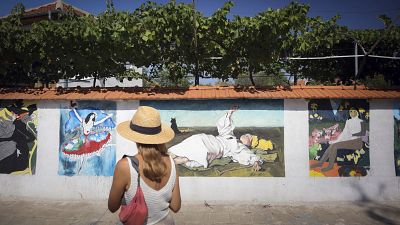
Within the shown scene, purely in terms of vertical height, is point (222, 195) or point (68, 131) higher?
point (68, 131)

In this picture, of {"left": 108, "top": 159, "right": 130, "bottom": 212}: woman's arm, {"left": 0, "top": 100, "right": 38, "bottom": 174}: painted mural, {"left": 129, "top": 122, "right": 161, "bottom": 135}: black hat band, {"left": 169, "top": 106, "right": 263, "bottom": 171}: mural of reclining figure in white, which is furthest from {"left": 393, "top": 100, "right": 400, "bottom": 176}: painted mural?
{"left": 0, "top": 100, "right": 38, "bottom": 174}: painted mural

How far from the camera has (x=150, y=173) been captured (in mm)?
2352

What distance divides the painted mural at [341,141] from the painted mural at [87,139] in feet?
14.6

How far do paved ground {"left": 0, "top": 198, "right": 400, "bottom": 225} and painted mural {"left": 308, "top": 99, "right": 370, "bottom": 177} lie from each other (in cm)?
74

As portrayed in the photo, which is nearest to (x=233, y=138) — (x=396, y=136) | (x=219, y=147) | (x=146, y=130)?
(x=219, y=147)

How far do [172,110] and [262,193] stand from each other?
2.68m

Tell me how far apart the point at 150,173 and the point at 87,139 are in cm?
521

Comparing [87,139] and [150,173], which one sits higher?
[150,173]

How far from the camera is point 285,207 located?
6.72 m

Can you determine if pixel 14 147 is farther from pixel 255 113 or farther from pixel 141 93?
pixel 255 113

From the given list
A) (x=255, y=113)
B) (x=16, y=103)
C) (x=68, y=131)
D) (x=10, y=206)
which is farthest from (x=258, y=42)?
(x=10, y=206)

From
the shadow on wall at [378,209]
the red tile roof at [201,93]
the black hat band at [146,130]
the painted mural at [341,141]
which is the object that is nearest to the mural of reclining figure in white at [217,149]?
the red tile roof at [201,93]

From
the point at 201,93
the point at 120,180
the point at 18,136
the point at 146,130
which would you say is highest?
the point at 201,93

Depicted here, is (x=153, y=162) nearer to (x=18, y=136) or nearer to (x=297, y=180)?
(x=297, y=180)
